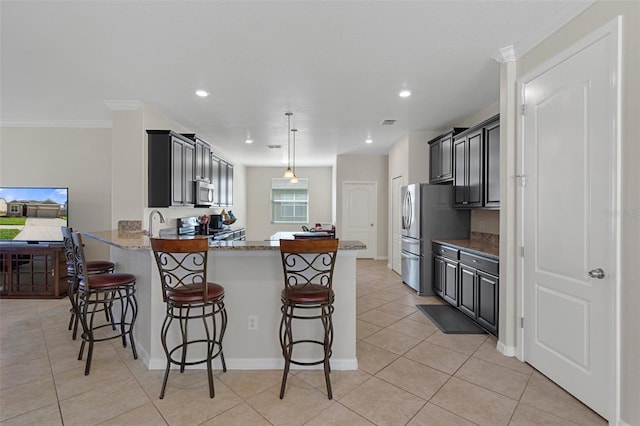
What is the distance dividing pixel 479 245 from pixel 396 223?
2.73 meters

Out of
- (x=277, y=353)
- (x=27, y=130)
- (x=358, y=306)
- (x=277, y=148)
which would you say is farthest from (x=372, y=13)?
(x=27, y=130)

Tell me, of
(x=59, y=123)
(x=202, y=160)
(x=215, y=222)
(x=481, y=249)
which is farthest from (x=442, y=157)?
(x=59, y=123)

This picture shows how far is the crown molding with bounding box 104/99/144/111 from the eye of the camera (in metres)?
4.02

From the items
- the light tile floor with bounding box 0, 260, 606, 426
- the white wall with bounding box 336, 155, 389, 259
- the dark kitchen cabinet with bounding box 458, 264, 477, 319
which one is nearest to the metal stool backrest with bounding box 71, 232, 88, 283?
the light tile floor with bounding box 0, 260, 606, 426

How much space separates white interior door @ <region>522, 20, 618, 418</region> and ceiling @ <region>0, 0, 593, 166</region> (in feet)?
1.65

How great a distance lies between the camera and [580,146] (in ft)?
6.90

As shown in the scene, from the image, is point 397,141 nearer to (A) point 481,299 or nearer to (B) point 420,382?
(A) point 481,299

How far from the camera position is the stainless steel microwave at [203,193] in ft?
17.0

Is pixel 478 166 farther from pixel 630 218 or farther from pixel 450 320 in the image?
pixel 630 218

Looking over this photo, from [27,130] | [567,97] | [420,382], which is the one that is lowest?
[420,382]

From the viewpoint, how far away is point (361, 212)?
803 centimetres

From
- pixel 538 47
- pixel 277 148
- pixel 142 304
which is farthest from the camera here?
pixel 277 148

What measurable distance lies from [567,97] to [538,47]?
610 millimetres

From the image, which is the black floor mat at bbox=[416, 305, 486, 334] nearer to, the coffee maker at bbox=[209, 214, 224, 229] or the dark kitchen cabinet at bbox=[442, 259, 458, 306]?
the dark kitchen cabinet at bbox=[442, 259, 458, 306]
